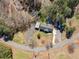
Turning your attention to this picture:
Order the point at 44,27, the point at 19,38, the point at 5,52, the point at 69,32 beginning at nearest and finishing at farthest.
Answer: the point at 5,52 < the point at 69,32 < the point at 19,38 < the point at 44,27

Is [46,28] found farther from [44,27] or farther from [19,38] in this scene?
[19,38]

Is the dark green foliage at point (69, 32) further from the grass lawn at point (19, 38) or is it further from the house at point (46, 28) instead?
the grass lawn at point (19, 38)

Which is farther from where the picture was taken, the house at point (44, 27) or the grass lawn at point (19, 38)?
the house at point (44, 27)

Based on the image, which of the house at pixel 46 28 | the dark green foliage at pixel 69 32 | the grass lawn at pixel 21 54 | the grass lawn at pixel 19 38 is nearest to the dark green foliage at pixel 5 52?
the grass lawn at pixel 21 54

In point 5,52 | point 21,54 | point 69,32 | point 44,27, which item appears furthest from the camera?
point 44,27

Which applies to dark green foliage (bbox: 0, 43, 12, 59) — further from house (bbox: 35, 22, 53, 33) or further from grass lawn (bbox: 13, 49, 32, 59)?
house (bbox: 35, 22, 53, 33)

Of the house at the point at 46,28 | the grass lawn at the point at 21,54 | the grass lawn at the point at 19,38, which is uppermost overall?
the house at the point at 46,28

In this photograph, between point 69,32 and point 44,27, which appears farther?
point 44,27

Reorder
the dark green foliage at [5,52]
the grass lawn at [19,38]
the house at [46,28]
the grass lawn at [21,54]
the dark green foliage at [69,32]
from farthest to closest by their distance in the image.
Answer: the house at [46,28]
the grass lawn at [19,38]
the dark green foliage at [69,32]
the grass lawn at [21,54]
the dark green foliage at [5,52]

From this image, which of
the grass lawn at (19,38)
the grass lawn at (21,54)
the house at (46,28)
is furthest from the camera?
the house at (46,28)

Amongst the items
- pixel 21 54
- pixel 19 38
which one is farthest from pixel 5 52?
pixel 19 38

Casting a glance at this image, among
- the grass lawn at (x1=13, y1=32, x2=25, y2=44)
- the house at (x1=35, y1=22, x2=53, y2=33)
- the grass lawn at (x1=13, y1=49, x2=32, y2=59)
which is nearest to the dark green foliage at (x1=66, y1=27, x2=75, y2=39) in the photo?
the house at (x1=35, y1=22, x2=53, y2=33)
